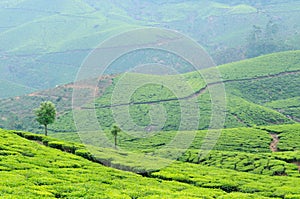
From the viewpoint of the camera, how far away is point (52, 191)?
21.6 metres

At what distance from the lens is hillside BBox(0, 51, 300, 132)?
8088 cm

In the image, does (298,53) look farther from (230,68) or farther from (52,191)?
(52,191)

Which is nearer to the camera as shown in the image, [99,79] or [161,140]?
[161,140]

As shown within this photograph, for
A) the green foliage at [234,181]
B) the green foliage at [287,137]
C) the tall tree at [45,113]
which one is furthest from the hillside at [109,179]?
the green foliage at [287,137]

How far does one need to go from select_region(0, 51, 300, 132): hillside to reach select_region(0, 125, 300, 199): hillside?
3398 centimetres

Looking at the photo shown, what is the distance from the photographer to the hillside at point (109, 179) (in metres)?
22.3

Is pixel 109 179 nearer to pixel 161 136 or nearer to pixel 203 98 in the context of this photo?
pixel 161 136

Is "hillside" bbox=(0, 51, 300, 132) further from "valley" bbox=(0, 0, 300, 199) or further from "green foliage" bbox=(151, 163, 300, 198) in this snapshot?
"green foliage" bbox=(151, 163, 300, 198)

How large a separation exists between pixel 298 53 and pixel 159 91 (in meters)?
43.1

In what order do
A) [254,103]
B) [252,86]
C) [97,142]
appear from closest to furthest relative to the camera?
[97,142], [254,103], [252,86]

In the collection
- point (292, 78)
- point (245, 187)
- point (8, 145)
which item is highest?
point (292, 78)

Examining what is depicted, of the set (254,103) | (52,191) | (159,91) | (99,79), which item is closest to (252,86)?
(254,103)

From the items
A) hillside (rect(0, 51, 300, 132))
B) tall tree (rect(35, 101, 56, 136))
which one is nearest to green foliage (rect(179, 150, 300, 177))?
tall tree (rect(35, 101, 56, 136))

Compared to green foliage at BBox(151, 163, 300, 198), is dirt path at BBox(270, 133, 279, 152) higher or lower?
higher
